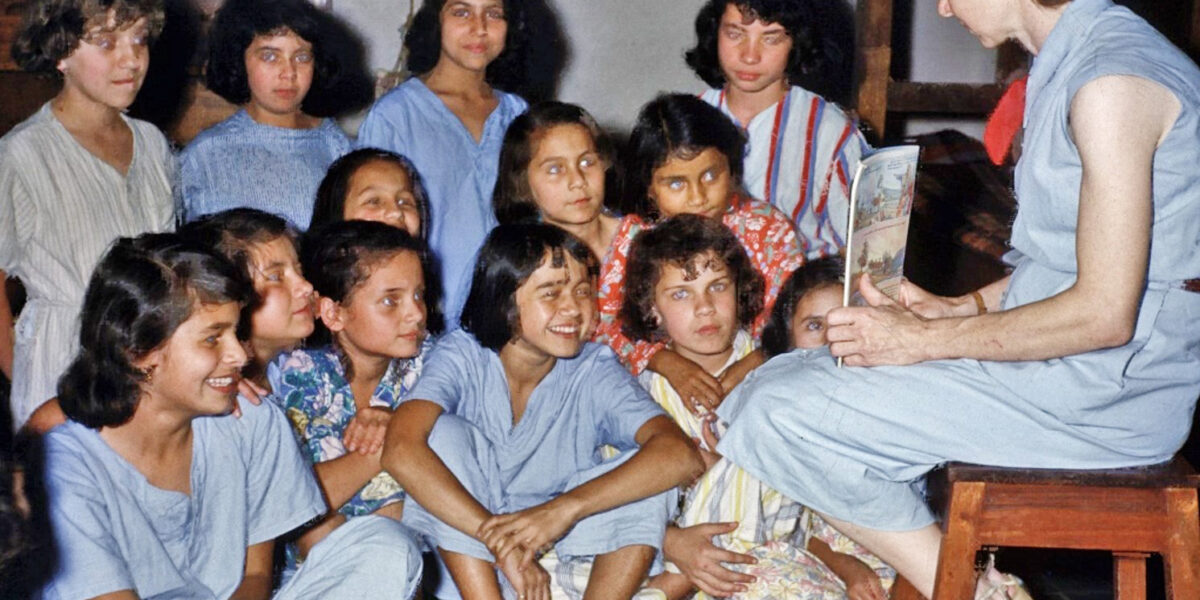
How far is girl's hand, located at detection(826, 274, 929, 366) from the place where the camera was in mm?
2318

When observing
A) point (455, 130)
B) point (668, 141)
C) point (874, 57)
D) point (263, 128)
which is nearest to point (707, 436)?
point (668, 141)

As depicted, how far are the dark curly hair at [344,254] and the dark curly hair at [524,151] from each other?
1.39ft

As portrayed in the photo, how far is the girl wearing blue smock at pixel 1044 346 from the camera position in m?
2.11

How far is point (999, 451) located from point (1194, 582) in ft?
1.29

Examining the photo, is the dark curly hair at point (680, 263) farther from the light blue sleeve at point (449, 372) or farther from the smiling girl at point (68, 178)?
the smiling girl at point (68, 178)

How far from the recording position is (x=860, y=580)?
304cm

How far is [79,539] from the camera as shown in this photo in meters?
2.43

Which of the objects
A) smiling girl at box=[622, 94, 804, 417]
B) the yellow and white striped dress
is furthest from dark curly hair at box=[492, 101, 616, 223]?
the yellow and white striped dress

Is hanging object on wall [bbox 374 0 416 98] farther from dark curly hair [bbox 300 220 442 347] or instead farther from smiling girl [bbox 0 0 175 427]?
dark curly hair [bbox 300 220 442 347]

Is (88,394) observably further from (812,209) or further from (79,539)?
(812,209)

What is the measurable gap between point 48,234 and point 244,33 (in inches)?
34.5

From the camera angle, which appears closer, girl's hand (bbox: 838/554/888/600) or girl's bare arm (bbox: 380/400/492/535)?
girl's bare arm (bbox: 380/400/492/535)

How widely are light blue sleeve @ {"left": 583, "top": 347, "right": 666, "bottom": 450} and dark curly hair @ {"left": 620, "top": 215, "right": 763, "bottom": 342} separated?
0.27m

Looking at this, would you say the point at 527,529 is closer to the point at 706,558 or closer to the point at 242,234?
the point at 706,558
